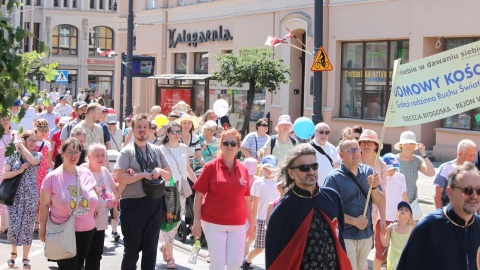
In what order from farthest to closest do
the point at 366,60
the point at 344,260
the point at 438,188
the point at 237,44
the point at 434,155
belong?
the point at 237,44, the point at 366,60, the point at 434,155, the point at 438,188, the point at 344,260

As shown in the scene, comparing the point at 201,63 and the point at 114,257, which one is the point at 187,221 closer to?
the point at 114,257

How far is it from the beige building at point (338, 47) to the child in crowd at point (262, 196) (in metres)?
13.9

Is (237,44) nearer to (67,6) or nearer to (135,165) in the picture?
(135,165)

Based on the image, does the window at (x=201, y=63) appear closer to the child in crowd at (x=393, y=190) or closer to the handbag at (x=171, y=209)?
the child in crowd at (x=393, y=190)

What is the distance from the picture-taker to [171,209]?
9.80 m

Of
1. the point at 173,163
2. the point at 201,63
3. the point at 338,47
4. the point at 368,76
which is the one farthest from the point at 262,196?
the point at 201,63

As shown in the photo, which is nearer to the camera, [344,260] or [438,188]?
[344,260]

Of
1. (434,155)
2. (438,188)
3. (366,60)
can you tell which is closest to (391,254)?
(438,188)

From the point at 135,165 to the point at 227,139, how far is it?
38.3 inches

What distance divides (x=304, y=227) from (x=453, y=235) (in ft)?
3.47

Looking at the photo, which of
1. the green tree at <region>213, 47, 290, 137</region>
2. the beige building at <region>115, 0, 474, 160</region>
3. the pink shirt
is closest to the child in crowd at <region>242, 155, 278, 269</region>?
the pink shirt

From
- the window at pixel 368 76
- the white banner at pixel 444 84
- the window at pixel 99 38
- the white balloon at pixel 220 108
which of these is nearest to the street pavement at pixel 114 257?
the white banner at pixel 444 84

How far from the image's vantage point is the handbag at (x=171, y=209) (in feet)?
31.8

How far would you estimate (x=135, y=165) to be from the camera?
360 inches
